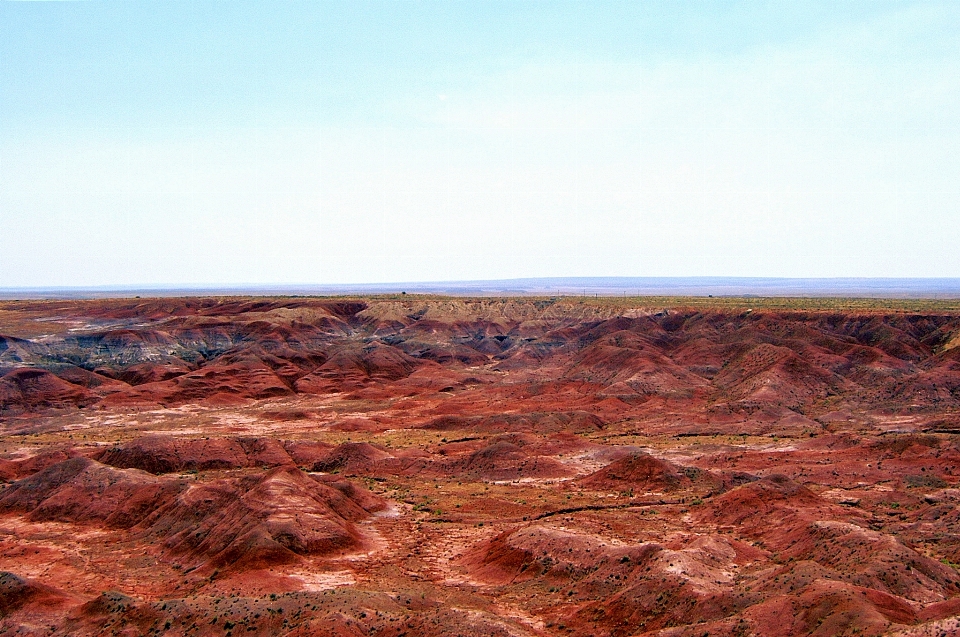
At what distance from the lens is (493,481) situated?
1971 inches

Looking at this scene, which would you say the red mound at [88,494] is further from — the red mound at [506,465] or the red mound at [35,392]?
the red mound at [35,392]

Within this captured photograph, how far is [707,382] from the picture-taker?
82.3 m

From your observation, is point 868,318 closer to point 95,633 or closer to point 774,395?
point 774,395

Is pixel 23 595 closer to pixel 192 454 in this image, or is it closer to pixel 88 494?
pixel 88 494

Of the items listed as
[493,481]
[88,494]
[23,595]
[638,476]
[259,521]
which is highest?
[259,521]

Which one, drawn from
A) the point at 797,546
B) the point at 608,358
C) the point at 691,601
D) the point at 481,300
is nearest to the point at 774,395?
the point at 608,358

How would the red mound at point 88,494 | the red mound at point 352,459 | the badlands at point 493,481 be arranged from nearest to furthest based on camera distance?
the badlands at point 493,481
the red mound at point 88,494
the red mound at point 352,459

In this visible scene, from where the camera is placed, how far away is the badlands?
2592 centimetres

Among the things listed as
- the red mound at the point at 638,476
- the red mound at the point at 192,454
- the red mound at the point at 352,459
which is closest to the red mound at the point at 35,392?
the red mound at the point at 192,454

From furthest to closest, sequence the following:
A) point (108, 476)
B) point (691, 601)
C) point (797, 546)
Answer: point (108, 476)
point (797, 546)
point (691, 601)

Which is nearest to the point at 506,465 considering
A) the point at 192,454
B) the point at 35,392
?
the point at 192,454

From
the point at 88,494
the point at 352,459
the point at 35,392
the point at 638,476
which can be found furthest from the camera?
the point at 35,392

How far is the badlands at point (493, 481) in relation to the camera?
25922 millimetres

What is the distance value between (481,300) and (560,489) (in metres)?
99.6
